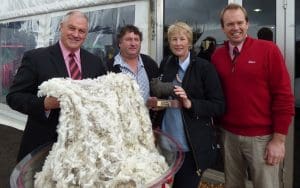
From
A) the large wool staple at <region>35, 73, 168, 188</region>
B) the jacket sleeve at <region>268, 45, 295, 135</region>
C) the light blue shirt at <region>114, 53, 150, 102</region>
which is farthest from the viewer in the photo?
the light blue shirt at <region>114, 53, 150, 102</region>

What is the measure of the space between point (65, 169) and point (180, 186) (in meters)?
1.13

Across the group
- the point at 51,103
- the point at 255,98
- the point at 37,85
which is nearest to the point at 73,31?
the point at 37,85

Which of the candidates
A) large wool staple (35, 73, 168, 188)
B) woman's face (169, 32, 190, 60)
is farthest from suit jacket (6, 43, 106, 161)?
woman's face (169, 32, 190, 60)

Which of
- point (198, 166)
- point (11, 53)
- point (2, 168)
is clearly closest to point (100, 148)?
point (198, 166)

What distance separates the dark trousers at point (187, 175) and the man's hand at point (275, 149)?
1.75 ft

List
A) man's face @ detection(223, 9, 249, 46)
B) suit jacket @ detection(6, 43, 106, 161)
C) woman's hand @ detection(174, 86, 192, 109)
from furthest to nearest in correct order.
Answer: man's face @ detection(223, 9, 249, 46)
woman's hand @ detection(174, 86, 192, 109)
suit jacket @ detection(6, 43, 106, 161)

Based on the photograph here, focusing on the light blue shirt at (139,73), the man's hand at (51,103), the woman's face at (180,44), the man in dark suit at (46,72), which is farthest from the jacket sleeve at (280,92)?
the man's hand at (51,103)

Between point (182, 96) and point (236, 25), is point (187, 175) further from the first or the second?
point (236, 25)

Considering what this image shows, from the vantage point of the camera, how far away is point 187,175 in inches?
114

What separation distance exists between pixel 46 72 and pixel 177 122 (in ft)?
3.13

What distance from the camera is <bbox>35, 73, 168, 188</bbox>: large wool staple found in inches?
79.0

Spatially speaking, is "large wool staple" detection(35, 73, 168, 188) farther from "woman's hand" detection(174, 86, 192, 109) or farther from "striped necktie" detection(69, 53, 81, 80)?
"woman's hand" detection(174, 86, 192, 109)

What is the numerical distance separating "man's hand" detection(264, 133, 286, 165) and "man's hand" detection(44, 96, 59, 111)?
1.56m

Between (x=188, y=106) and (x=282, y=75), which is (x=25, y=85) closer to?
(x=188, y=106)
